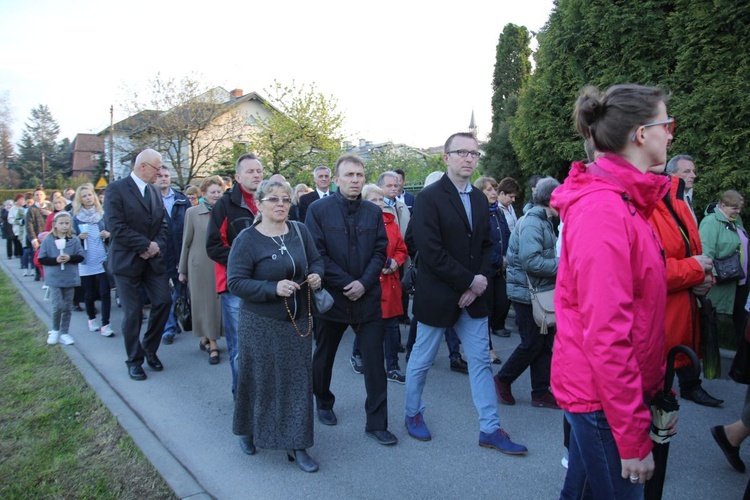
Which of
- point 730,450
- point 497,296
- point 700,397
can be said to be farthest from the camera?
point 497,296

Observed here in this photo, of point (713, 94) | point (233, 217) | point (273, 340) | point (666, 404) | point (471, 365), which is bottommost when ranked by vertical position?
point (471, 365)

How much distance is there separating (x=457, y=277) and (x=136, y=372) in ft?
13.1

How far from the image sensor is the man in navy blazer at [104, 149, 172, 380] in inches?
227

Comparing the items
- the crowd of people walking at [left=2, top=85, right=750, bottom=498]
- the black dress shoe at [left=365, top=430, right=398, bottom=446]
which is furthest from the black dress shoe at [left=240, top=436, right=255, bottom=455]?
the black dress shoe at [left=365, top=430, right=398, bottom=446]

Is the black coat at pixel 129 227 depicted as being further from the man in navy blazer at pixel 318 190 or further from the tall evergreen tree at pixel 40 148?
the tall evergreen tree at pixel 40 148

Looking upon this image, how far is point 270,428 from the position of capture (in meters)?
3.83

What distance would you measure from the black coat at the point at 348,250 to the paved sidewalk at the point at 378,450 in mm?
1064

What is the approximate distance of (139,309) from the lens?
234 inches

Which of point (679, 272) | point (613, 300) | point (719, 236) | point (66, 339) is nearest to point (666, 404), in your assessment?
point (613, 300)

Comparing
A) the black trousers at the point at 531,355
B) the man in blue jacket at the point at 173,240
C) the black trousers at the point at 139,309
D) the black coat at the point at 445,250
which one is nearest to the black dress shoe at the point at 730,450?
the black trousers at the point at 531,355

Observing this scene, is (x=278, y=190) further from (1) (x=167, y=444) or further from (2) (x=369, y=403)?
(1) (x=167, y=444)

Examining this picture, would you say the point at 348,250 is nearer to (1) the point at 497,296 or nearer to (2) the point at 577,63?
(1) the point at 497,296

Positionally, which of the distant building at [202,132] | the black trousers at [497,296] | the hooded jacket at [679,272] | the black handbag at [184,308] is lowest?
the black handbag at [184,308]

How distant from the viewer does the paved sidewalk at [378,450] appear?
3.57 m
